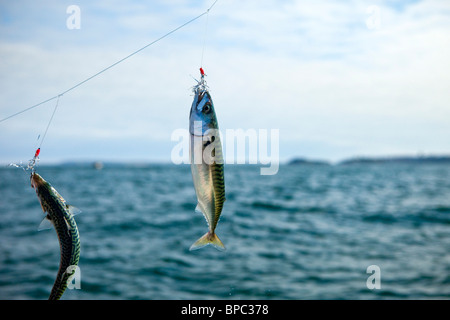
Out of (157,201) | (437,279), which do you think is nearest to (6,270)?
(437,279)

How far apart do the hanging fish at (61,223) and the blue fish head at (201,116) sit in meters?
1.38

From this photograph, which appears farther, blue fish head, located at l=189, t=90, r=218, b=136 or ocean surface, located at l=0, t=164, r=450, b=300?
ocean surface, located at l=0, t=164, r=450, b=300

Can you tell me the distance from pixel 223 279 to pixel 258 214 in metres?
12.6

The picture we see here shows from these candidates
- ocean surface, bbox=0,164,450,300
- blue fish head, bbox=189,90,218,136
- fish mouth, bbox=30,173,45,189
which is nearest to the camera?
blue fish head, bbox=189,90,218,136

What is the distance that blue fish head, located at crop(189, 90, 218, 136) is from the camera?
9.67ft

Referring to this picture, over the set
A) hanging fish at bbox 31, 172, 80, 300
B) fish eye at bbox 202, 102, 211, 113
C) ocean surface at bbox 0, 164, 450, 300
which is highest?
fish eye at bbox 202, 102, 211, 113

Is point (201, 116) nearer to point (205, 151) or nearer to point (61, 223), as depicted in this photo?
point (205, 151)

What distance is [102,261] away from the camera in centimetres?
1736

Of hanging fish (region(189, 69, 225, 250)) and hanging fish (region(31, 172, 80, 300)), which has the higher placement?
hanging fish (region(189, 69, 225, 250))

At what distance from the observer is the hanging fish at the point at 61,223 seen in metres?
3.58

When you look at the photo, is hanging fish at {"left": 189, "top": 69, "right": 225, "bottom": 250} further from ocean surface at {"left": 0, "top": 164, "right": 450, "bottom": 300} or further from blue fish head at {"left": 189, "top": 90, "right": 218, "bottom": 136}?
ocean surface at {"left": 0, "top": 164, "right": 450, "bottom": 300}

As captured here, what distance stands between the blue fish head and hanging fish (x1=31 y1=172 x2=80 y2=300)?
4.54 feet

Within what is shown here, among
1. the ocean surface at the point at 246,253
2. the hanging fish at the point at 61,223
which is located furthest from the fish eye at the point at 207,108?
the ocean surface at the point at 246,253

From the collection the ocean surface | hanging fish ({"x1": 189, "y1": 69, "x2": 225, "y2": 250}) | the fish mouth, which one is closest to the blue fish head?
hanging fish ({"x1": 189, "y1": 69, "x2": 225, "y2": 250})
